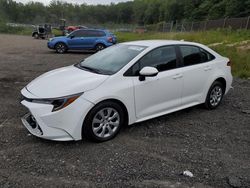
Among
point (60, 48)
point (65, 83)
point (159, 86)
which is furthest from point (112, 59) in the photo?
point (60, 48)

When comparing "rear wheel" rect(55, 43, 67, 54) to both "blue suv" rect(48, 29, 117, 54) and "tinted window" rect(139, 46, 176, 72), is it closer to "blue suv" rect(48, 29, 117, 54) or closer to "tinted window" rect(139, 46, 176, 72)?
"blue suv" rect(48, 29, 117, 54)

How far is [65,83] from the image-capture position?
3795 mm

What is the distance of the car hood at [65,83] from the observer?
11.8ft

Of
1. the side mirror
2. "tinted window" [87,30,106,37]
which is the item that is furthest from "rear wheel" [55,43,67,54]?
the side mirror

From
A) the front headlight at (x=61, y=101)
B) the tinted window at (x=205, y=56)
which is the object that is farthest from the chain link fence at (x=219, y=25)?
the front headlight at (x=61, y=101)

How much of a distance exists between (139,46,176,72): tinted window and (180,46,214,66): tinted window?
0.28 m

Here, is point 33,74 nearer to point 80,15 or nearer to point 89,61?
point 89,61

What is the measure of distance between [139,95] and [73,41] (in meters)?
12.9

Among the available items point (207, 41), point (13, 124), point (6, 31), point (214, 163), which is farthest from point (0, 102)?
point (6, 31)

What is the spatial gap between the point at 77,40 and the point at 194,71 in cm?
1236

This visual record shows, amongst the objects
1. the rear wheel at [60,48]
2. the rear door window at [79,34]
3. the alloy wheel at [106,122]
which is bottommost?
the alloy wheel at [106,122]

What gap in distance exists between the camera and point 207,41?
16703 millimetres

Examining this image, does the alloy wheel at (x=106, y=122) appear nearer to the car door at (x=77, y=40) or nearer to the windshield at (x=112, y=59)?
the windshield at (x=112, y=59)

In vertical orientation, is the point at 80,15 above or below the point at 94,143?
above
